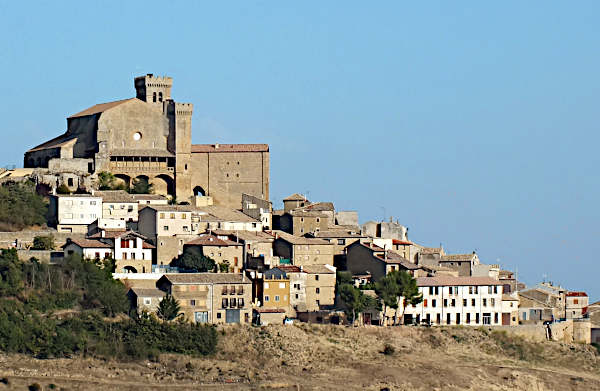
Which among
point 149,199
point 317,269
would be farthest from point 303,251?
point 149,199

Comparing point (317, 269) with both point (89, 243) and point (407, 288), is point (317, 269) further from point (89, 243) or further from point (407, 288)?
point (89, 243)

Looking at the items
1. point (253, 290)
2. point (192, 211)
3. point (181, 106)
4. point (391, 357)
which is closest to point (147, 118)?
point (181, 106)

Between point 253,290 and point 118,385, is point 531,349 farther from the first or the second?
point 118,385

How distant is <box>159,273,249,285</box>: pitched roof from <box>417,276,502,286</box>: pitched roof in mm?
12792

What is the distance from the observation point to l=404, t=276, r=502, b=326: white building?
10469cm

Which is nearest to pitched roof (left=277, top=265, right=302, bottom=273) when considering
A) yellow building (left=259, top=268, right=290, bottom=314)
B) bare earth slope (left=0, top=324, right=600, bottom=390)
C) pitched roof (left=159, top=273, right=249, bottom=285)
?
yellow building (left=259, top=268, right=290, bottom=314)

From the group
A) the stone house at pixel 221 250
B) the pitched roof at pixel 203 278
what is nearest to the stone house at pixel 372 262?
the stone house at pixel 221 250

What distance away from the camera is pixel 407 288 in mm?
101750

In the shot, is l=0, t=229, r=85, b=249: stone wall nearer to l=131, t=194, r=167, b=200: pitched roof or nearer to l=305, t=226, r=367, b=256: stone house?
l=131, t=194, r=167, b=200: pitched roof

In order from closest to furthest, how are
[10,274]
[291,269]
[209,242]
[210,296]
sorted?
[10,274] < [210,296] < [291,269] < [209,242]

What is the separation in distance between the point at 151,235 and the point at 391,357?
17287 millimetres

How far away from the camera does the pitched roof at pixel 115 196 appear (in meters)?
108

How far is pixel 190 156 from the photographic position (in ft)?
396

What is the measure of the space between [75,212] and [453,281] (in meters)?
24.4
